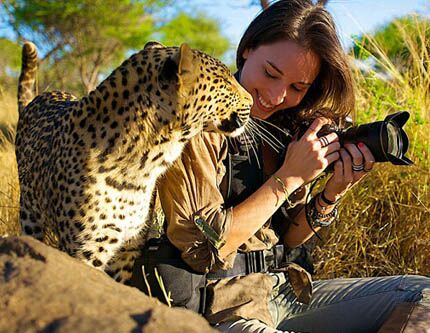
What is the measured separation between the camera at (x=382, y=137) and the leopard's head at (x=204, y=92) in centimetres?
30

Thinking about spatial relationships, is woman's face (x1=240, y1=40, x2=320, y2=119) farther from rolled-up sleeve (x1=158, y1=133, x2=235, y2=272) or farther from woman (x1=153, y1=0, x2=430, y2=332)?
rolled-up sleeve (x1=158, y1=133, x2=235, y2=272)

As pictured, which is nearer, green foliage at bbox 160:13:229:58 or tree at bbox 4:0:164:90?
tree at bbox 4:0:164:90

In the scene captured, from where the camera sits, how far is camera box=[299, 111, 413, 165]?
218 cm

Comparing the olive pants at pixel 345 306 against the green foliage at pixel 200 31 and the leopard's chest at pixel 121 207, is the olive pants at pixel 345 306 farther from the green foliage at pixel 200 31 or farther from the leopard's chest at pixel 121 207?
the green foliage at pixel 200 31

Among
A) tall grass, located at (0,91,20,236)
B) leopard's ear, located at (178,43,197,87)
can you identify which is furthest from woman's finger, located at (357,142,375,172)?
tall grass, located at (0,91,20,236)

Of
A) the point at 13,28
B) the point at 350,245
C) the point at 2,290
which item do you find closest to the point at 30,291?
the point at 2,290

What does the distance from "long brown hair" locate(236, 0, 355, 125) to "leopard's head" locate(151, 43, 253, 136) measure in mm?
358

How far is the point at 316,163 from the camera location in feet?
7.25

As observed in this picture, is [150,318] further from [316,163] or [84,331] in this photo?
[316,163]

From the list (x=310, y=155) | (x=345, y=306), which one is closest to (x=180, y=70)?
(x=310, y=155)

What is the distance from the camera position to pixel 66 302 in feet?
3.40

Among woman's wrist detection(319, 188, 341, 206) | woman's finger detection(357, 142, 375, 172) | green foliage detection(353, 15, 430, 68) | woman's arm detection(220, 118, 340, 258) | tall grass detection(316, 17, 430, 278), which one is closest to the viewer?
woman's arm detection(220, 118, 340, 258)

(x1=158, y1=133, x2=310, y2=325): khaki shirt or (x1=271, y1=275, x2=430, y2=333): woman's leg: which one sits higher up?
(x1=158, y1=133, x2=310, y2=325): khaki shirt

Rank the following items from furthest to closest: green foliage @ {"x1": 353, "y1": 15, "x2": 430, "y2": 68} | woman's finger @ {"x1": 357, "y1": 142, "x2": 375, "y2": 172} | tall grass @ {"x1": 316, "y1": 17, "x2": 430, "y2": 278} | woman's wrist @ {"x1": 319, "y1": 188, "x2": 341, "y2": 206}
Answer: green foliage @ {"x1": 353, "y1": 15, "x2": 430, "y2": 68} < tall grass @ {"x1": 316, "y1": 17, "x2": 430, "y2": 278} < woman's wrist @ {"x1": 319, "y1": 188, "x2": 341, "y2": 206} < woman's finger @ {"x1": 357, "y1": 142, "x2": 375, "y2": 172}
